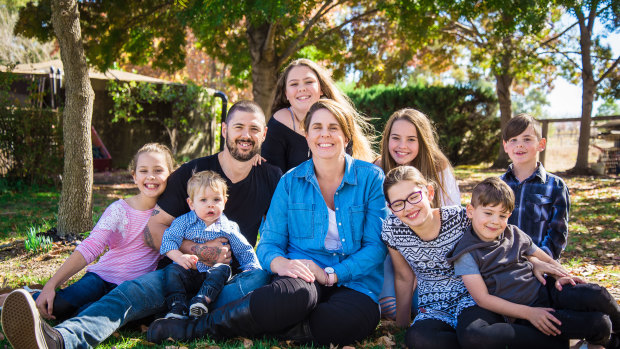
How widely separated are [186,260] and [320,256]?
3.02ft

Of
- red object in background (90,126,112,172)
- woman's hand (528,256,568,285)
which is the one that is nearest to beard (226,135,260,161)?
woman's hand (528,256,568,285)

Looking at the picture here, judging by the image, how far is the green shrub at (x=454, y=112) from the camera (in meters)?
15.2

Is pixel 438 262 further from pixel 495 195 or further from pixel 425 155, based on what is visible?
pixel 425 155

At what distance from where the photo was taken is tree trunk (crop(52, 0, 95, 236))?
522 cm

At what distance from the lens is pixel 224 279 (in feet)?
10.5

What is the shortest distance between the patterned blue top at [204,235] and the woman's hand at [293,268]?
0.45 meters

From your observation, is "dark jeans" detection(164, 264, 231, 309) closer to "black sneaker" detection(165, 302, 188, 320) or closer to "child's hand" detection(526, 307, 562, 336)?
"black sneaker" detection(165, 302, 188, 320)

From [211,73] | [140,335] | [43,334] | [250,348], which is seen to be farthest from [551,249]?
[211,73]

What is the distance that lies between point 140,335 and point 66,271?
658mm

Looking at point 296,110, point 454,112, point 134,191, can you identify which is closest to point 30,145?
point 134,191

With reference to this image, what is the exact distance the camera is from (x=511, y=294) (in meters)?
2.66

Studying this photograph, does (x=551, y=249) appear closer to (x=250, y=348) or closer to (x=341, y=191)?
(x=341, y=191)

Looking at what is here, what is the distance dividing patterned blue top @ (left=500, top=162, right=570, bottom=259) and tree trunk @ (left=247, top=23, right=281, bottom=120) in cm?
711

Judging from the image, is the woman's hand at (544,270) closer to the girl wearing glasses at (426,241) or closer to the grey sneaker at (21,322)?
the girl wearing glasses at (426,241)
